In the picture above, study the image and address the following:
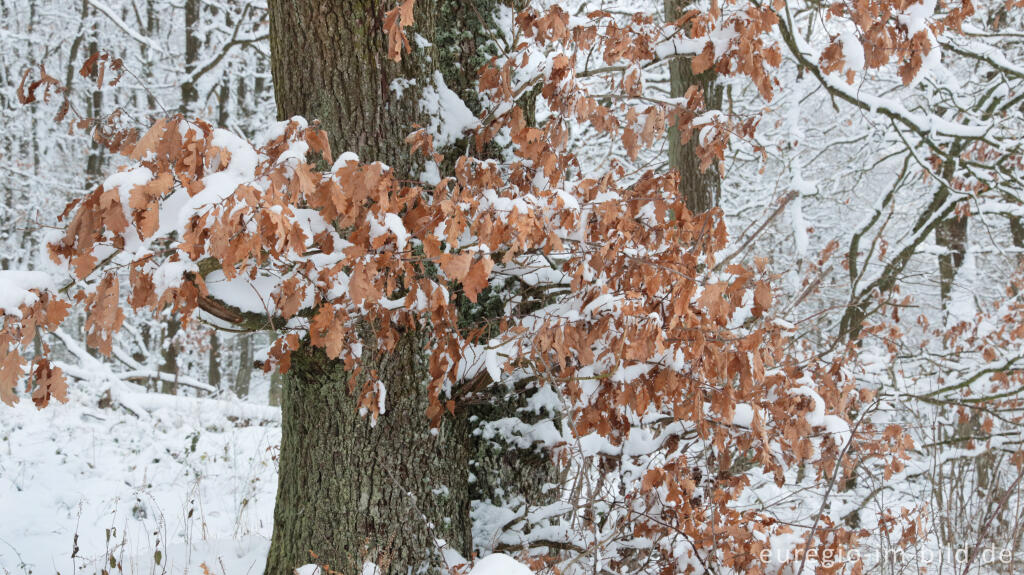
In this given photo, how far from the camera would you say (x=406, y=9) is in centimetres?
242

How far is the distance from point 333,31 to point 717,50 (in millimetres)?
1878

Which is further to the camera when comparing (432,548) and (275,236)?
(432,548)

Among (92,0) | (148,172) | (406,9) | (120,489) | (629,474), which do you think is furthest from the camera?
(92,0)

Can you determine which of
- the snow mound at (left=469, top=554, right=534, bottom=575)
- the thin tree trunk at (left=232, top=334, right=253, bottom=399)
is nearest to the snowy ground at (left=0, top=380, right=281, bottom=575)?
the snow mound at (left=469, top=554, right=534, bottom=575)

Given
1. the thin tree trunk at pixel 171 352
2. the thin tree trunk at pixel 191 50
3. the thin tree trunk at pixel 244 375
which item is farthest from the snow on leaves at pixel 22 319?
the thin tree trunk at pixel 244 375

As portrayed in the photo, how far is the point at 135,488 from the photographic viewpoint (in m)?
5.67

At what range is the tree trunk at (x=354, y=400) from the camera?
9.85 ft

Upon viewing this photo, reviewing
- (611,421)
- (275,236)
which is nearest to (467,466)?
(611,421)

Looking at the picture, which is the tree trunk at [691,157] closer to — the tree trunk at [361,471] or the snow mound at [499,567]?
the tree trunk at [361,471]

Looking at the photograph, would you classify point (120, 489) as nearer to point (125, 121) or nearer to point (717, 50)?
point (125, 121)

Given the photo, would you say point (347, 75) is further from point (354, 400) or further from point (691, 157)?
point (691, 157)

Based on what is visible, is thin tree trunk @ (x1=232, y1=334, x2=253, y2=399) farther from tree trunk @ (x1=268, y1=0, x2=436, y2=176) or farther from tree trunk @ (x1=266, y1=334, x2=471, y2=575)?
tree trunk @ (x1=268, y1=0, x2=436, y2=176)

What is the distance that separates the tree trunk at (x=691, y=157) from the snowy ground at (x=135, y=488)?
417 centimetres

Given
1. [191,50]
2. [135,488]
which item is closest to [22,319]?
[135,488]
